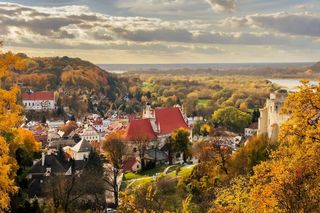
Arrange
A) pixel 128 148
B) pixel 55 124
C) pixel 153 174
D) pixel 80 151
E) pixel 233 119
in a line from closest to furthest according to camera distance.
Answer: pixel 153 174, pixel 128 148, pixel 80 151, pixel 233 119, pixel 55 124

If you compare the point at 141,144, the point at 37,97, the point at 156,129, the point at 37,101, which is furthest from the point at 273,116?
the point at 37,97

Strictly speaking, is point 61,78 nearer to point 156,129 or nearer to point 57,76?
point 57,76

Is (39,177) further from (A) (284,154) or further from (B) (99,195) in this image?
(A) (284,154)

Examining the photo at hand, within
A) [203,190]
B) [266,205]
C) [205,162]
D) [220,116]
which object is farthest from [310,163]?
[220,116]

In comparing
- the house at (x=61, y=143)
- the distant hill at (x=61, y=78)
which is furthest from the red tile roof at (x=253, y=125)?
the distant hill at (x=61, y=78)

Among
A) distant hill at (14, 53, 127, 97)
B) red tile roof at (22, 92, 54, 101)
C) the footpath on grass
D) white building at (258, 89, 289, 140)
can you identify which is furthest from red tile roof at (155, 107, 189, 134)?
distant hill at (14, 53, 127, 97)

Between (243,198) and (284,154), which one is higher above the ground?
(284,154)

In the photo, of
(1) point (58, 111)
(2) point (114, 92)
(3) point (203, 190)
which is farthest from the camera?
(2) point (114, 92)
